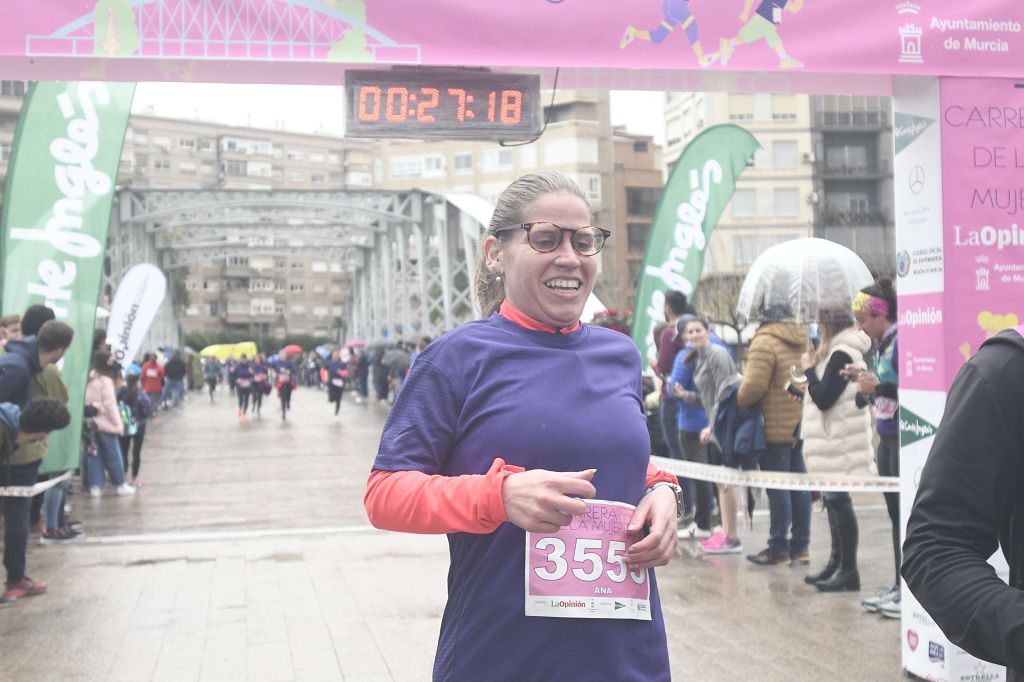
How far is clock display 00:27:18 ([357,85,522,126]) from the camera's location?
5.56 m

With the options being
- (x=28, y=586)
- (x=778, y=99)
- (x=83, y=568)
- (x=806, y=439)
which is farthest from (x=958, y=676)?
(x=778, y=99)

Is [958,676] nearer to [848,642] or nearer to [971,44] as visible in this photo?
[848,642]

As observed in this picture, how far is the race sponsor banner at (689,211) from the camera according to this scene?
1195 centimetres

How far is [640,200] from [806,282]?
240 ft

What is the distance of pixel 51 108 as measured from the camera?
346 inches

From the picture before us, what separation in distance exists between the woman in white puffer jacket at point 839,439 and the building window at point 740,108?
6157 cm

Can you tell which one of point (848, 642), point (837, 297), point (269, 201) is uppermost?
point (269, 201)

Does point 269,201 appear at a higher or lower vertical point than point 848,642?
higher

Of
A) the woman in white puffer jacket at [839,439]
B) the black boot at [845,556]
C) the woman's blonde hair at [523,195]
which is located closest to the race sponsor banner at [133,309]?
the woman in white puffer jacket at [839,439]

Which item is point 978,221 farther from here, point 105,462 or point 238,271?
point 238,271

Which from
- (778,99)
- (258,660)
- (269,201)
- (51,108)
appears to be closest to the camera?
(258,660)

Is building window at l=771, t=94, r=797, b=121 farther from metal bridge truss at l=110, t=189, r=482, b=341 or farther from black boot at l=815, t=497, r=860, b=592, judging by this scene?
black boot at l=815, t=497, r=860, b=592

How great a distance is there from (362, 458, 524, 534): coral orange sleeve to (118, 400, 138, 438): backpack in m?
12.9

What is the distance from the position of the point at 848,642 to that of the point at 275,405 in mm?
34447
